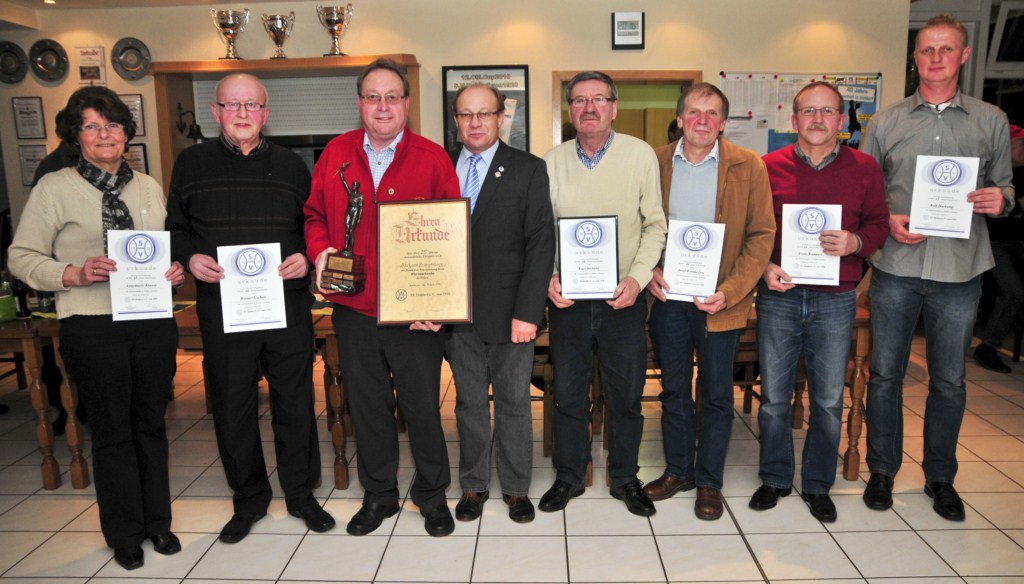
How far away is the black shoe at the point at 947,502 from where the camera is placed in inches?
103

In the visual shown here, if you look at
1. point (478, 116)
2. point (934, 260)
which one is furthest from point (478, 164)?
point (934, 260)

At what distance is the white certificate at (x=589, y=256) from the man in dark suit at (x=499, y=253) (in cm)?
6

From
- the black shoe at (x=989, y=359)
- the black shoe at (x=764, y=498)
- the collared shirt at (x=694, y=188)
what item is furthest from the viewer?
the black shoe at (x=989, y=359)

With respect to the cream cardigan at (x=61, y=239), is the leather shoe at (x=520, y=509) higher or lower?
lower

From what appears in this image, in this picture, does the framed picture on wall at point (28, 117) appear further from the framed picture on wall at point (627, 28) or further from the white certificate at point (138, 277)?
the framed picture on wall at point (627, 28)


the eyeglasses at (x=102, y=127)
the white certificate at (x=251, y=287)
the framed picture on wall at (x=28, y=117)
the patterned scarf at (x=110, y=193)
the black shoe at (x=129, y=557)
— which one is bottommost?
the black shoe at (x=129, y=557)

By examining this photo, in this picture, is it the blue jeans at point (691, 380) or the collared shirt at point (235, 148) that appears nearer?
the collared shirt at point (235, 148)

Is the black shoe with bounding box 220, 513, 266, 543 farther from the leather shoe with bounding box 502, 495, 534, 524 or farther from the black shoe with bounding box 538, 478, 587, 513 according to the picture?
the black shoe with bounding box 538, 478, 587, 513

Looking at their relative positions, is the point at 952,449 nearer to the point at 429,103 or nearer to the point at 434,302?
the point at 434,302

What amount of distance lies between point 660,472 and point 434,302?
4.91ft

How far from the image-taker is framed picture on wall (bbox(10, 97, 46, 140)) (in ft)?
18.1

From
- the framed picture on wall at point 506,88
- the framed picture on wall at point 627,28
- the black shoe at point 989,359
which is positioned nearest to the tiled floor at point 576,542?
the black shoe at point 989,359

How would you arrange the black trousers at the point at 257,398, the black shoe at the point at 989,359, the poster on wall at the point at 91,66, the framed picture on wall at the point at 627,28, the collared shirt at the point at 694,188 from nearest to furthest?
the black trousers at the point at 257,398, the collared shirt at the point at 694,188, the black shoe at the point at 989,359, the framed picture on wall at the point at 627,28, the poster on wall at the point at 91,66

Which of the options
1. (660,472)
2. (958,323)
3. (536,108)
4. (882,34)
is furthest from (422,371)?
(882,34)
